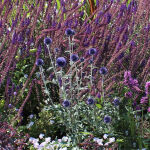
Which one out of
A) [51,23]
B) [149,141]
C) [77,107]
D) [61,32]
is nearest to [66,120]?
[77,107]

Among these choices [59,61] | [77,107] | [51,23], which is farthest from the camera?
[51,23]

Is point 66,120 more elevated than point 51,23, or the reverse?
point 51,23

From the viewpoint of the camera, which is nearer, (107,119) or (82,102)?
(107,119)

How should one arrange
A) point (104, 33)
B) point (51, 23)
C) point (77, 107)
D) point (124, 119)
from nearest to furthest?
point (77, 107)
point (124, 119)
point (104, 33)
point (51, 23)

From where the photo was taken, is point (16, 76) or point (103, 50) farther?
point (16, 76)

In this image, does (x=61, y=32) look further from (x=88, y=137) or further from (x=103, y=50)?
(x=88, y=137)

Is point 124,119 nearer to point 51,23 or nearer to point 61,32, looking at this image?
point 61,32

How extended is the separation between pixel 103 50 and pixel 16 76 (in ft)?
3.05

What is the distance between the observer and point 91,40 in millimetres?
2982

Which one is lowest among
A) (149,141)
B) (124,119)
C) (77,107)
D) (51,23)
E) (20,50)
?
(149,141)

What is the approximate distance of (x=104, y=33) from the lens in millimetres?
3135

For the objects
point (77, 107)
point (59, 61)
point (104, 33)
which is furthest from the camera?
point (104, 33)

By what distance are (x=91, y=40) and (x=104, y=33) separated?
22 centimetres

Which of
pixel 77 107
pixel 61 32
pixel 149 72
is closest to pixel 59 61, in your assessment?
pixel 77 107
